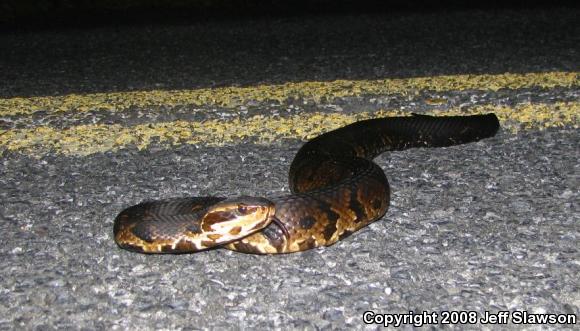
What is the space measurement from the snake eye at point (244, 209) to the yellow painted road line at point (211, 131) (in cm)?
107

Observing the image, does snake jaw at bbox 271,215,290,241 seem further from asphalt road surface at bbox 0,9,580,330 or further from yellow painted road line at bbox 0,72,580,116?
yellow painted road line at bbox 0,72,580,116

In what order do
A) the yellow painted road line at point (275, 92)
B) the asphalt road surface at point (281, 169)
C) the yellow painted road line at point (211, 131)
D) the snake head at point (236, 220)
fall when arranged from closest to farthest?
the asphalt road surface at point (281, 169), the snake head at point (236, 220), the yellow painted road line at point (211, 131), the yellow painted road line at point (275, 92)

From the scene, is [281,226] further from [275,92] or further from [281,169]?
[275,92]

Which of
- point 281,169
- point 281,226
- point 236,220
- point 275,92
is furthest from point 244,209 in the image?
point 275,92

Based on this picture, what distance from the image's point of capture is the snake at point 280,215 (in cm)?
257

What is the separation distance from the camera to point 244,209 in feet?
8.43

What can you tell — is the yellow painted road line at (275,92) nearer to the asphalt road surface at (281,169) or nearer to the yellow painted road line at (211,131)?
the asphalt road surface at (281,169)

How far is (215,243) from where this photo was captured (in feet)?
8.38

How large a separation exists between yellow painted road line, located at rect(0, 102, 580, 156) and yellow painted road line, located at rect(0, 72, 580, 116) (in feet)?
0.97

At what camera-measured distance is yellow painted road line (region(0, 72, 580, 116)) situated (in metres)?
4.13

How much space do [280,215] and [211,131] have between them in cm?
118

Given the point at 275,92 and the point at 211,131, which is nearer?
the point at 211,131

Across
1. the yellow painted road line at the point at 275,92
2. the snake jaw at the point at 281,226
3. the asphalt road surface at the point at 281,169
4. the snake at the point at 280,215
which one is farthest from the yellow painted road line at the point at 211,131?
the snake jaw at the point at 281,226

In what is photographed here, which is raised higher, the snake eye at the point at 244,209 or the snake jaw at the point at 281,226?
the snake eye at the point at 244,209
